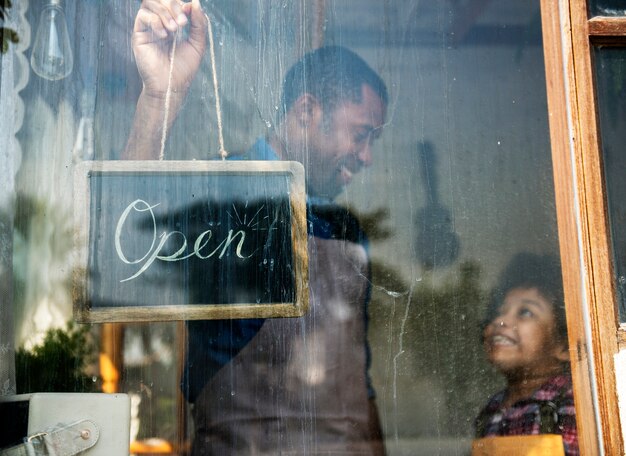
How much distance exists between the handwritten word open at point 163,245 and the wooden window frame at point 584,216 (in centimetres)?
66

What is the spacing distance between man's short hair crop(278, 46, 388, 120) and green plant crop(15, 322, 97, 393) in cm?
60

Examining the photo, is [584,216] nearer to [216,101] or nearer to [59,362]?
[216,101]

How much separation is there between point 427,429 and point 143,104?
847 mm

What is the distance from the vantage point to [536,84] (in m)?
1.41

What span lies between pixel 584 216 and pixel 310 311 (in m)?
0.58

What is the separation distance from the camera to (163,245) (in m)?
1.28

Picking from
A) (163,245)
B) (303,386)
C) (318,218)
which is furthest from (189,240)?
(303,386)

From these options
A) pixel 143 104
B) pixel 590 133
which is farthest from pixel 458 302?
pixel 143 104

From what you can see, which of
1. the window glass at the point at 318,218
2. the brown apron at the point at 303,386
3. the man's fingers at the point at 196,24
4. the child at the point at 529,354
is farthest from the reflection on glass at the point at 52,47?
the child at the point at 529,354

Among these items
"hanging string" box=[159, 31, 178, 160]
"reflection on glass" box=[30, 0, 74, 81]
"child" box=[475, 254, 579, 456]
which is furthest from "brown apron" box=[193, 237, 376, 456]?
"reflection on glass" box=[30, 0, 74, 81]

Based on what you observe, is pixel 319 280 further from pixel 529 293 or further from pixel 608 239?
pixel 608 239

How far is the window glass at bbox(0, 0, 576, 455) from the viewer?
126cm

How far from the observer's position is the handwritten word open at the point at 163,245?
1.27 metres

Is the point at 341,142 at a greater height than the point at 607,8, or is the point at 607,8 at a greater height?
the point at 607,8
